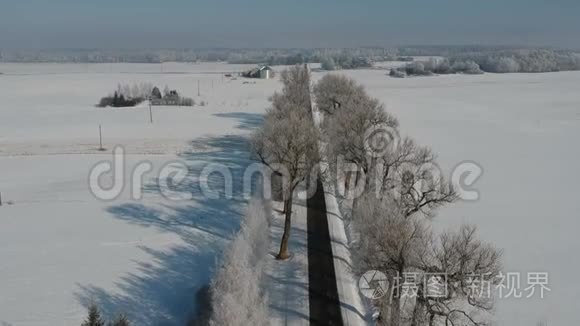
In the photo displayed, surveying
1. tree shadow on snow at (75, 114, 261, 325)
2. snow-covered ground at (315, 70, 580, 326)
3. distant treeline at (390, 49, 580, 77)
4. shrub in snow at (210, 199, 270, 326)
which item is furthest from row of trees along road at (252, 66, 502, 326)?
distant treeline at (390, 49, 580, 77)

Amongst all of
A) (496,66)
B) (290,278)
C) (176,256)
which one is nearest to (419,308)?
(290,278)

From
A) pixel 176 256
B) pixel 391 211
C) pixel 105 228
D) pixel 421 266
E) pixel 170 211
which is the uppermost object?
pixel 391 211

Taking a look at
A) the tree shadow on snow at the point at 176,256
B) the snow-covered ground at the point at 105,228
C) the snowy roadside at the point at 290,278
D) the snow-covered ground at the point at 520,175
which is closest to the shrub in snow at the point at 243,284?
the snowy roadside at the point at 290,278

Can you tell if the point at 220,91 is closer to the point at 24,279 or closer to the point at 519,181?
the point at 519,181

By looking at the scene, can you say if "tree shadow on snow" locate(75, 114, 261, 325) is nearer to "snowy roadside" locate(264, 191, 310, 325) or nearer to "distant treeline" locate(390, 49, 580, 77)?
"snowy roadside" locate(264, 191, 310, 325)

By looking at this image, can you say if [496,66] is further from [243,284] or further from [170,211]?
[243,284]

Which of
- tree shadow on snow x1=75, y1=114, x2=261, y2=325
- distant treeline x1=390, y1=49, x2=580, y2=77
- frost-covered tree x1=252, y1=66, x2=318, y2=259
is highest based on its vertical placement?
distant treeline x1=390, y1=49, x2=580, y2=77

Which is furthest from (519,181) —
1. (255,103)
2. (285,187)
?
(255,103)
